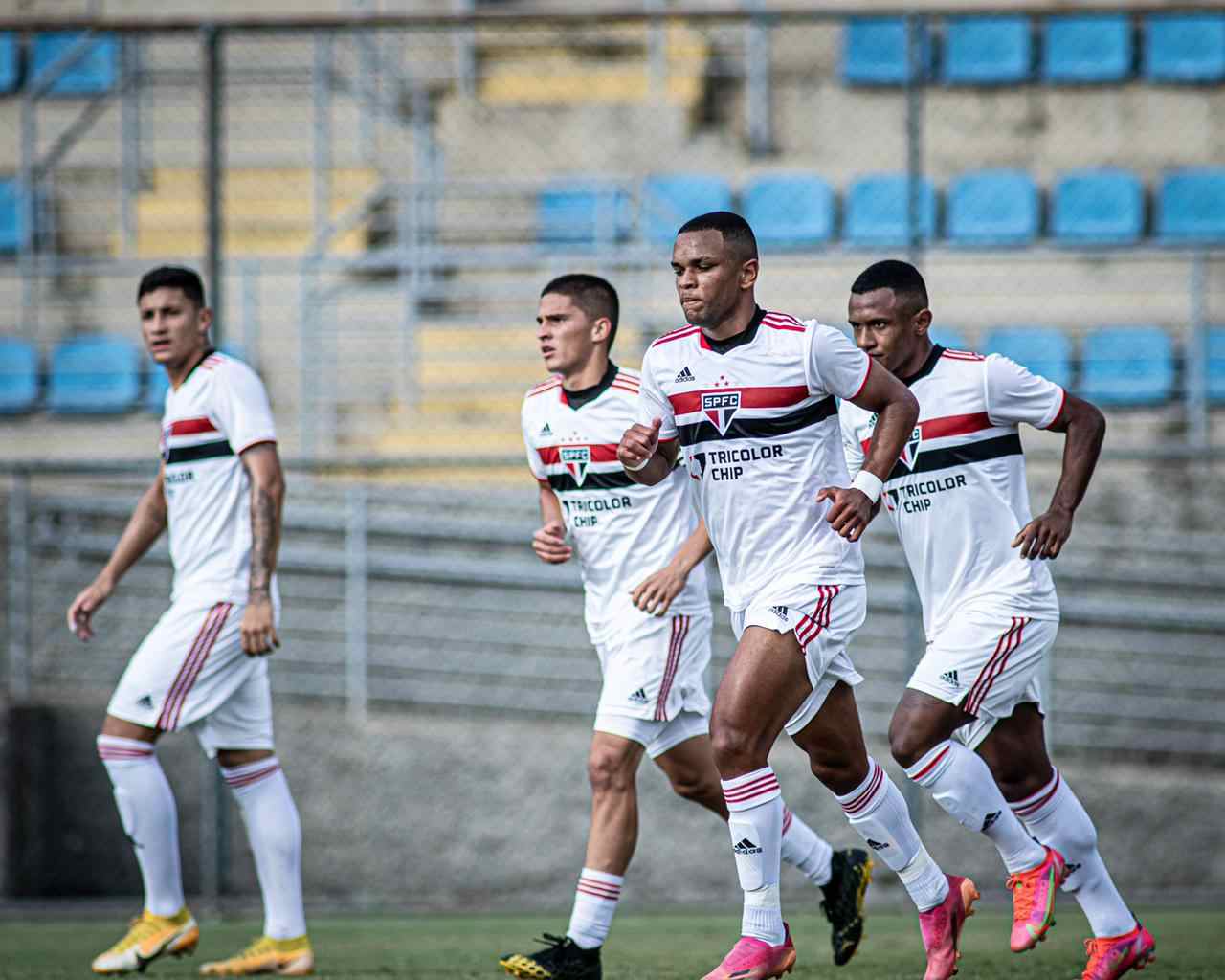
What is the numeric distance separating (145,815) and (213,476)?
51.5 inches

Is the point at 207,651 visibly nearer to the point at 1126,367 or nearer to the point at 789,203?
the point at 1126,367

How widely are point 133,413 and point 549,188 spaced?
362cm

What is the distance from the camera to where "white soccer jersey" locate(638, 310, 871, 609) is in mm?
4965

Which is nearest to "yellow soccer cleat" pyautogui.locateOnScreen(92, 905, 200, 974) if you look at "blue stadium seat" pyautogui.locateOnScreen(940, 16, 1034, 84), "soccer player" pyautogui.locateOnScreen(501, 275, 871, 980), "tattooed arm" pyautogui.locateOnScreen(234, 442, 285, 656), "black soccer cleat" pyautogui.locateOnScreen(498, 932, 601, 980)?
"tattooed arm" pyautogui.locateOnScreen(234, 442, 285, 656)

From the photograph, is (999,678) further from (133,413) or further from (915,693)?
(133,413)

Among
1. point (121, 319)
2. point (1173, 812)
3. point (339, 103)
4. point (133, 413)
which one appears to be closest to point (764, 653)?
point (1173, 812)

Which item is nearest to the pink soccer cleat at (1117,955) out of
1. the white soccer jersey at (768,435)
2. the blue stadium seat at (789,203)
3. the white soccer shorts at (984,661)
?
the white soccer shorts at (984,661)

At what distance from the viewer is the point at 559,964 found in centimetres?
535

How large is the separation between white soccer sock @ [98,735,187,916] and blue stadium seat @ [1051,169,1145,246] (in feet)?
30.3

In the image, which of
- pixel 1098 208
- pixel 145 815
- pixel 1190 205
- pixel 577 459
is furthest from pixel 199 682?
pixel 1190 205

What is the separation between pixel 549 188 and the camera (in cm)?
1303

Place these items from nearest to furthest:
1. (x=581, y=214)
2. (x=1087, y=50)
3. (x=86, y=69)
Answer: (x=581, y=214)
(x=1087, y=50)
(x=86, y=69)

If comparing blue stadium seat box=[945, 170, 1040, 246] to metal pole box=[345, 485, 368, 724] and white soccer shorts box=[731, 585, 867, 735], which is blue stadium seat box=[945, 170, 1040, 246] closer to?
metal pole box=[345, 485, 368, 724]

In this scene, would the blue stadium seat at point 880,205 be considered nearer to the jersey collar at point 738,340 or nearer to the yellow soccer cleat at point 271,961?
the jersey collar at point 738,340
